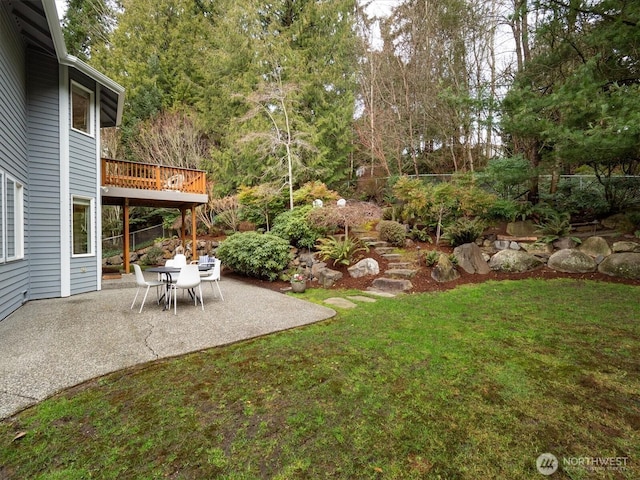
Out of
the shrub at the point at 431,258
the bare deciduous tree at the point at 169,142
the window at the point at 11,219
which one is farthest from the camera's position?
the bare deciduous tree at the point at 169,142

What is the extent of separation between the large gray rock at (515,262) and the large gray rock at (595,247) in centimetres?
101

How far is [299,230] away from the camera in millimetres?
8594

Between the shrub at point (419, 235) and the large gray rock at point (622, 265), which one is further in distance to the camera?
the shrub at point (419, 235)

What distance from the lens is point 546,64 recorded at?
7.07 meters

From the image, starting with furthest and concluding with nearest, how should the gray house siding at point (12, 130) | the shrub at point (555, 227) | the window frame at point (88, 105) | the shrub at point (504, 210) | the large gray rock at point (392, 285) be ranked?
the shrub at point (504, 210)
the shrub at point (555, 227)
the window frame at point (88, 105)
the large gray rock at point (392, 285)
the gray house siding at point (12, 130)

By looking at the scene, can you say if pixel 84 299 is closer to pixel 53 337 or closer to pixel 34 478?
pixel 53 337

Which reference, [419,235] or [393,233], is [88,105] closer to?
[393,233]

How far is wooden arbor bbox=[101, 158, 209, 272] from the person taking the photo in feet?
28.9

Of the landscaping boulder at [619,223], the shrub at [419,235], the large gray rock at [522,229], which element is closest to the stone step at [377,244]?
the shrub at [419,235]

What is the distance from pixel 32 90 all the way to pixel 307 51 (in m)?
9.26

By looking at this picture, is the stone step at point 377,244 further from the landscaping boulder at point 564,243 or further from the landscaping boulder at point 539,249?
the landscaping boulder at point 564,243

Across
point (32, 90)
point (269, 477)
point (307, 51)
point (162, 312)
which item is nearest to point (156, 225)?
point (32, 90)

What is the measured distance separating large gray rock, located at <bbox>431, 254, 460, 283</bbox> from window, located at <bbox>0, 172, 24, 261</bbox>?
25.4 feet

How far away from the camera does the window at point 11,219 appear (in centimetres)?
457
